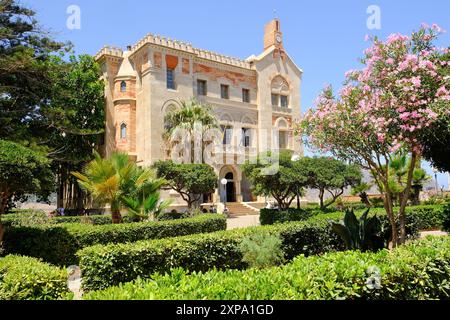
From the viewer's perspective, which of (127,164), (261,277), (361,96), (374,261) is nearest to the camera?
(261,277)

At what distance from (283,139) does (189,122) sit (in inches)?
471

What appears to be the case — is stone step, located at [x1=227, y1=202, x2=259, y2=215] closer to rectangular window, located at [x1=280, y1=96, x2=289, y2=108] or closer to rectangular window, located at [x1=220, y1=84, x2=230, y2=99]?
rectangular window, located at [x1=220, y1=84, x2=230, y2=99]

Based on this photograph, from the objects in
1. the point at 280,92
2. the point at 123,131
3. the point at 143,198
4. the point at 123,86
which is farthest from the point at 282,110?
the point at 143,198

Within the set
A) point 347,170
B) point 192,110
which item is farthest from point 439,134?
point 192,110

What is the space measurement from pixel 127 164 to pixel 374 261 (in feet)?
32.2

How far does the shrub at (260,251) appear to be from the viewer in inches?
286

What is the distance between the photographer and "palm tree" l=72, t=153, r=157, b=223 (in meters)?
12.0

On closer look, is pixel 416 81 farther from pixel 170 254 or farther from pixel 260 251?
pixel 170 254

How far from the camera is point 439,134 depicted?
8.21m

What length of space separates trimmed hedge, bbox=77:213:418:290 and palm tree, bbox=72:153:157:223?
5385 millimetres

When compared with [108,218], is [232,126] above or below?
above

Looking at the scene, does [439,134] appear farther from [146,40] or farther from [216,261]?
[146,40]
